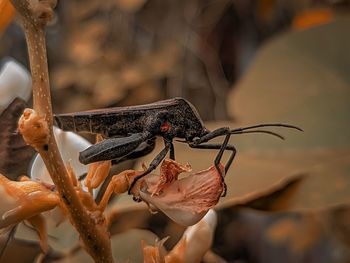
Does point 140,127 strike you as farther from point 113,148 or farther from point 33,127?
point 33,127

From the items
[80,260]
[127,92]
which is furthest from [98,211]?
[127,92]

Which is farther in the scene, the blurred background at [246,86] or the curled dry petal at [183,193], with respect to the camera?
the blurred background at [246,86]

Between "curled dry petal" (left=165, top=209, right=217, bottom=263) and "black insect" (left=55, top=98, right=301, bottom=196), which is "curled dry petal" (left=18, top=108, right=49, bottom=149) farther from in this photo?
"curled dry petal" (left=165, top=209, right=217, bottom=263)

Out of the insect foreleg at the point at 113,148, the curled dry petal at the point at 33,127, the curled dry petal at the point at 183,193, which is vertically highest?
the curled dry petal at the point at 33,127

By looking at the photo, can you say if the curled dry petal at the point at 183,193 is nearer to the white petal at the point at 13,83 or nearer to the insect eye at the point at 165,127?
the insect eye at the point at 165,127

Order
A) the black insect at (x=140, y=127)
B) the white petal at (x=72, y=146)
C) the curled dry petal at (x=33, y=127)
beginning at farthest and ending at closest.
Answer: the white petal at (x=72, y=146), the black insect at (x=140, y=127), the curled dry petal at (x=33, y=127)

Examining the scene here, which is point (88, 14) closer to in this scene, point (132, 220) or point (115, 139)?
point (132, 220)

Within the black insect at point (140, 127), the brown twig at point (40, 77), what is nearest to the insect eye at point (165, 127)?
the black insect at point (140, 127)

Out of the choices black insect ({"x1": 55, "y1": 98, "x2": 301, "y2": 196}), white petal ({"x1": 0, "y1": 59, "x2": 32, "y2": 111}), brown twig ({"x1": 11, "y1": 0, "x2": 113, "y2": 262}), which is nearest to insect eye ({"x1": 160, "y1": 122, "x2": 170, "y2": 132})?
black insect ({"x1": 55, "y1": 98, "x2": 301, "y2": 196})
